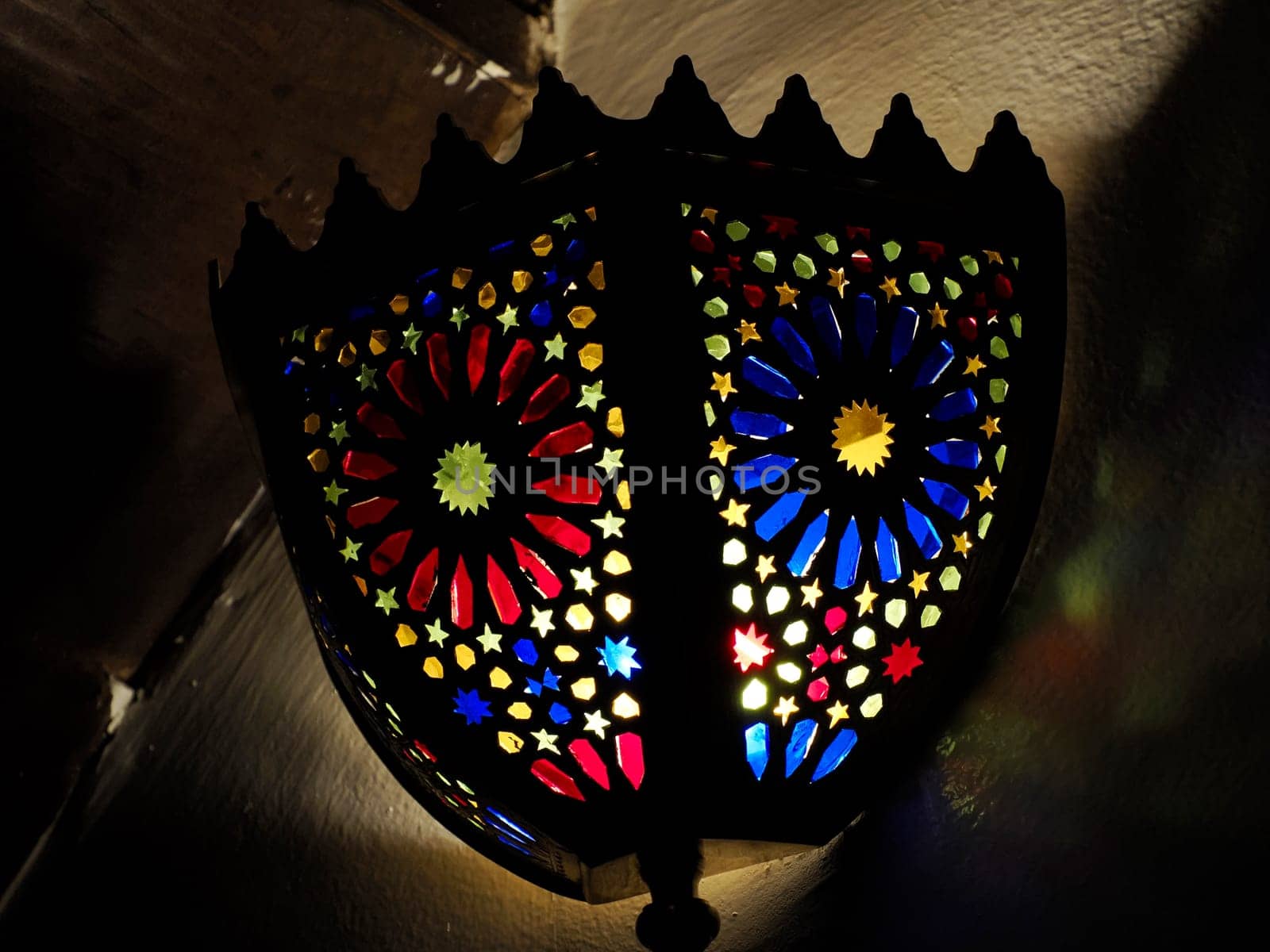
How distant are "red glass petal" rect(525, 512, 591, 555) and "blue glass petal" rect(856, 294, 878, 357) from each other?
9.8 inches

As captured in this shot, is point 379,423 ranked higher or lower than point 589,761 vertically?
higher

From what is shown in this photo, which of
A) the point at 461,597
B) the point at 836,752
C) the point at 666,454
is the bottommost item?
the point at 836,752

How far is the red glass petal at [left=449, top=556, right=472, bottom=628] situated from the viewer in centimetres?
87

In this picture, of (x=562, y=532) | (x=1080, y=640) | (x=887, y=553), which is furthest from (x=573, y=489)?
(x=1080, y=640)

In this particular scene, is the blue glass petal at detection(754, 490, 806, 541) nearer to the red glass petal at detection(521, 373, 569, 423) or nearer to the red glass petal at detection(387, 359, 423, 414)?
the red glass petal at detection(521, 373, 569, 423)

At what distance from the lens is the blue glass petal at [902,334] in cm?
88

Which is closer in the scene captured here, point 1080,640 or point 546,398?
point 546,398

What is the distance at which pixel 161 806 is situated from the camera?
1.51 m

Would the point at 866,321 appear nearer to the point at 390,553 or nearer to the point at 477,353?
the point at 477,353

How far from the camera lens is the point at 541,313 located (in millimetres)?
848

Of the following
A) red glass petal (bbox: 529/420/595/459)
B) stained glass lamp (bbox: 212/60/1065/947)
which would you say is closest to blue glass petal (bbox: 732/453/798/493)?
stained glass lamp (bbox: 212/60/1065/947)

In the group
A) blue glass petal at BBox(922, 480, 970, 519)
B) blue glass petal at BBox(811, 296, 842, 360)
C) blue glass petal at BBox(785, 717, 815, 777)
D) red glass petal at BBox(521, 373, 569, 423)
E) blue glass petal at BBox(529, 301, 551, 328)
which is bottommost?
blue glass petal at BBox(785, 717, 815, 777)

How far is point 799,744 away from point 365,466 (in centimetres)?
39

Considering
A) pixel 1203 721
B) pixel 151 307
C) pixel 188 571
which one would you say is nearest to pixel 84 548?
pixel 188 571
